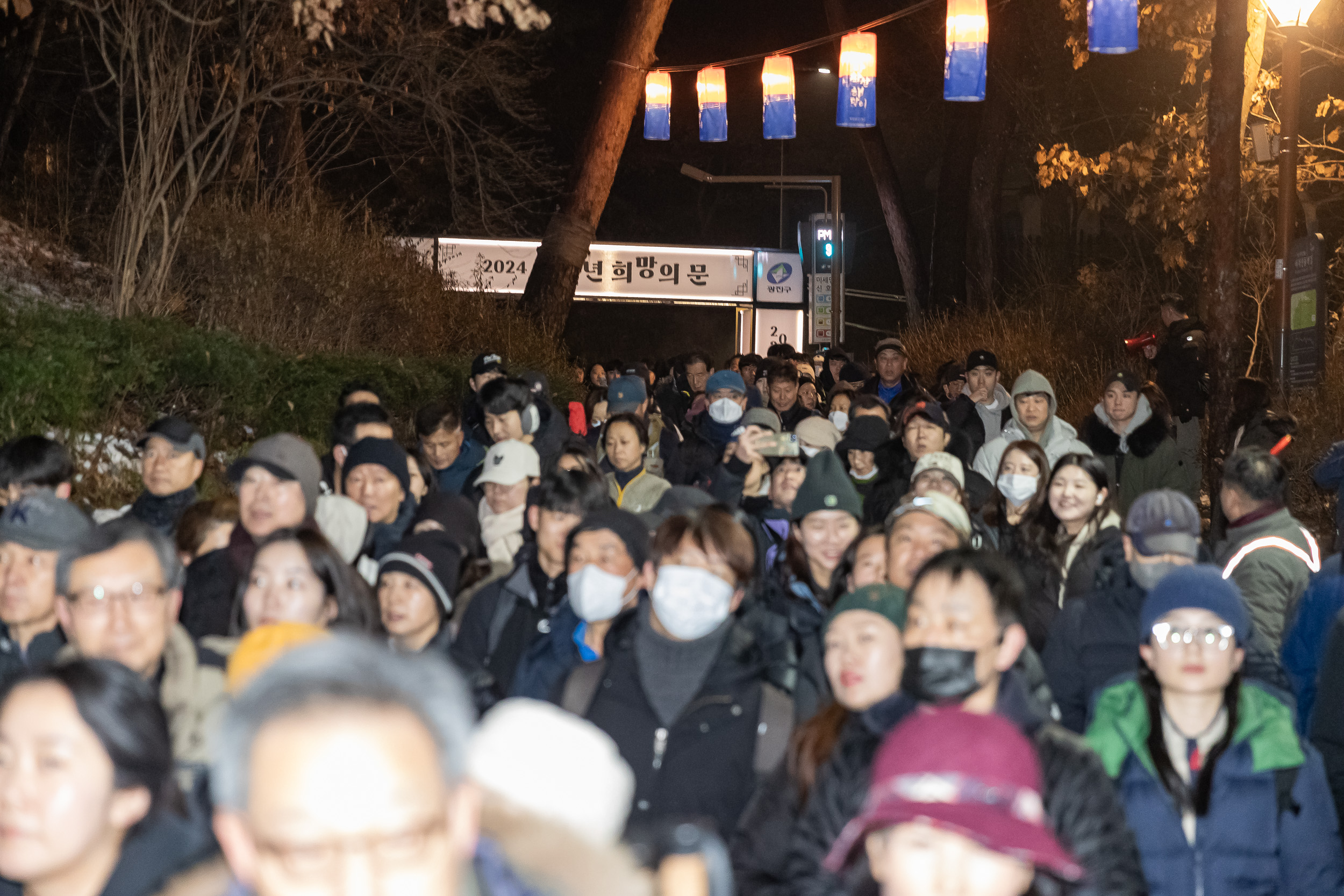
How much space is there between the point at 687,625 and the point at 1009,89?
2315cm

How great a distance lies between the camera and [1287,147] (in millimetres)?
12594

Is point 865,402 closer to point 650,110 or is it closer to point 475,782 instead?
point 475,782

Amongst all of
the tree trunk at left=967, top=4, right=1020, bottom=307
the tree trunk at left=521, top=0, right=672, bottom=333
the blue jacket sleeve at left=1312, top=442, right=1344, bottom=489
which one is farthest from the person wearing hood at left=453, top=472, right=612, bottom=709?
the tree trunk at left=967, top=4, right=1020, bottom=307

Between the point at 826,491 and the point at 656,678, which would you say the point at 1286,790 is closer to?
the point at 656,678

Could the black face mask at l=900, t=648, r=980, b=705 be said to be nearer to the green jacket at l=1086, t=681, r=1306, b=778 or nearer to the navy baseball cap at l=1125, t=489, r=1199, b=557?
the green jacket at l=1086, t=681, r=1306, b=778

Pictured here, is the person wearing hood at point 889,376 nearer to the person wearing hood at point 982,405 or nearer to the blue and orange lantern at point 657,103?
the person wearing hood at point 982,405

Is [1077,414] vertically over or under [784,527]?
over

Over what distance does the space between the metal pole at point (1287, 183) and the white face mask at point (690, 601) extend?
962 cm

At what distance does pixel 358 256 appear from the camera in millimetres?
14234

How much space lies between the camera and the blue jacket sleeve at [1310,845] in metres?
3.45

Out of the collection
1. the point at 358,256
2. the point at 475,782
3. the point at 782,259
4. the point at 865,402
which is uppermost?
the point at 782,259

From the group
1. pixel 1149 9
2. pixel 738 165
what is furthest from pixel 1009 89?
pixel 738 165

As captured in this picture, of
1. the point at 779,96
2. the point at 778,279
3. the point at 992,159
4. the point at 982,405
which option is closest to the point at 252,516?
the point at 982,405

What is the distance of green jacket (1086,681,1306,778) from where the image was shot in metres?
3.49
